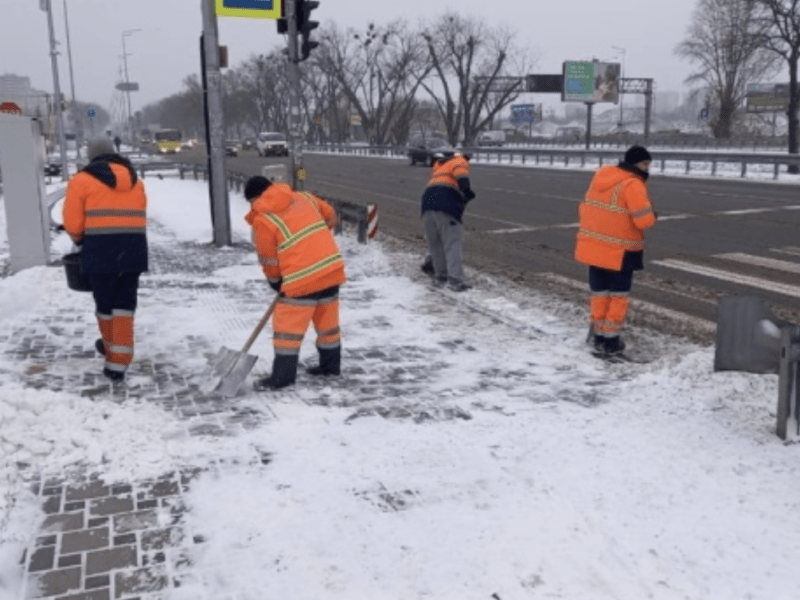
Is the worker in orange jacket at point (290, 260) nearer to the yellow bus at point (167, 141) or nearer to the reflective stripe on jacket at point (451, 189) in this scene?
the reflective stripe on jacket at point (451, 189)

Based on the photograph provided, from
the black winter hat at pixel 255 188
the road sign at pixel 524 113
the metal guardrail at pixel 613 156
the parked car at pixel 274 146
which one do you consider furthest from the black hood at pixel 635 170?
the road sign at pixel 524 113

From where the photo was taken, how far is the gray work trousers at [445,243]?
31.8 ft

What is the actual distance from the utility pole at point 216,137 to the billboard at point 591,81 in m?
49.4


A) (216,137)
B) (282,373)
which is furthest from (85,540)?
(216,137)

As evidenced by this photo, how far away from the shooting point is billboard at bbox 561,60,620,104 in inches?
2324

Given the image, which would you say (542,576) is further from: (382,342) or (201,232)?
(201,232)

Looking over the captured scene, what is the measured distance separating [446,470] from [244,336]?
359 cm

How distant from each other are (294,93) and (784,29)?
1021 inches

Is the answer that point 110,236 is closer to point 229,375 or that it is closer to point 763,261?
point 229,375

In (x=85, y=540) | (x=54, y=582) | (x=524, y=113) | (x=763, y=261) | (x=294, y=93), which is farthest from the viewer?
(x=524, y=113)

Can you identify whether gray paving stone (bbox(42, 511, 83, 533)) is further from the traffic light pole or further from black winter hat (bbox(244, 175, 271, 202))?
the traffic light pole

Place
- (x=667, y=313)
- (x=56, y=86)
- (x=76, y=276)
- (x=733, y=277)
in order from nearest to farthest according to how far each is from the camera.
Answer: (x=76, y=276) < (x=667, y=313) < (x=733, y=277) < (x=56, y=86)

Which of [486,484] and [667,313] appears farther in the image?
[667,313]

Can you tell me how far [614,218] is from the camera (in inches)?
267
